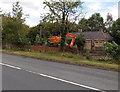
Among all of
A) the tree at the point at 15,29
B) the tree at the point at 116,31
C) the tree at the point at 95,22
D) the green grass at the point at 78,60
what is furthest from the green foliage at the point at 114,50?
the tree at the point at 95,22

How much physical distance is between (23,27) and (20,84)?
80.3 ft

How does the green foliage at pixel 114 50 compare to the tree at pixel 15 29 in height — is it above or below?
below

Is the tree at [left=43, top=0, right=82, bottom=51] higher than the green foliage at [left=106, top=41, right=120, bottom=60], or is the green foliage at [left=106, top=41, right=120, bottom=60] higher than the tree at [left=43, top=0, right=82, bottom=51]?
the tree at [left=43, top=0, right=82, bottom=51]

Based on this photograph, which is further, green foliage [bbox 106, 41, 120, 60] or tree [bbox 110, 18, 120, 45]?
tree [bbox 110, 18, 120, 45]

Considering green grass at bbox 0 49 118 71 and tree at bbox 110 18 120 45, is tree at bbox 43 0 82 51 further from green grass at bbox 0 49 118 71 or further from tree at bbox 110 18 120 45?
tree at bbox 110 18 120 45

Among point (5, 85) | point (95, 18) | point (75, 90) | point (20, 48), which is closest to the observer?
point (75, 90)

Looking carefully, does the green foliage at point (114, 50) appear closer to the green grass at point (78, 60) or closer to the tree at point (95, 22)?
the green grass at point (78, 60)

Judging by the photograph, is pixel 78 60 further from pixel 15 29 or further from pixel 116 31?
pixel 116 31

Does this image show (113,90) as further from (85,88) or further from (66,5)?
(66,5)

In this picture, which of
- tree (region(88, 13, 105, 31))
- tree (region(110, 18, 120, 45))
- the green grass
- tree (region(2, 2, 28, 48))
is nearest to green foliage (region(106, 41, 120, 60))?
the green grass

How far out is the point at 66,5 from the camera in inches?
968

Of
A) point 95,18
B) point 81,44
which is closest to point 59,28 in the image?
point 81,44

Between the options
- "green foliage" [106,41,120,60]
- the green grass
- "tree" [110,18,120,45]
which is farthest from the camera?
"tree" [110,18,120,45]

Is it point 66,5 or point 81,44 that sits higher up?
point 66,5
